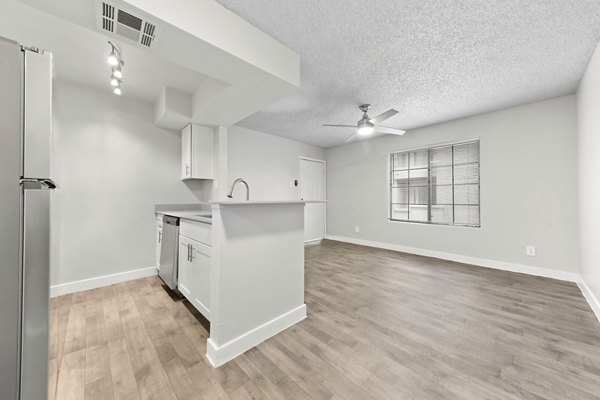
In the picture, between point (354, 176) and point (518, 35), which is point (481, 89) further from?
point (354, 176)

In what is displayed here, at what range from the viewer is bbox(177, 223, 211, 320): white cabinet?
6.05 feet

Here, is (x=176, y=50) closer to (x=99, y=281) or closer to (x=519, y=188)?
(x=99, y=281)

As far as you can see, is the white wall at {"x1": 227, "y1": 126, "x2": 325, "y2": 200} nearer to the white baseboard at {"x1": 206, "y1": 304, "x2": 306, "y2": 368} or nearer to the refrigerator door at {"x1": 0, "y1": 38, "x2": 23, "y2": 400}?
the white baseboard at {"x1": 206, "y1": 304, "x2": 306, "y2": 368}

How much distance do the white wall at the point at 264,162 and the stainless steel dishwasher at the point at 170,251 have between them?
1.53 metres

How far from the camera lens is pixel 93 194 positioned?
2.82 metres

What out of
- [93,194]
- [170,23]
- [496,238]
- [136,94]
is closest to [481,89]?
[496,238]

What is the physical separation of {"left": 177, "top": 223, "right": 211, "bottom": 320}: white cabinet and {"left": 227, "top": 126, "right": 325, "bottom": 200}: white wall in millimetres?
1941

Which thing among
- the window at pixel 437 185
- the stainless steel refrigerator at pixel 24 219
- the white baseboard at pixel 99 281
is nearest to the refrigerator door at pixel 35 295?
the stainless steel refrigerator at pixel 24 219

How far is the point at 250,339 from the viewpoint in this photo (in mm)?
1625

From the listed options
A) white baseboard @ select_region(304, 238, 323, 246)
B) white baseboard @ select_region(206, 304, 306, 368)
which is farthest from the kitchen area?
white baseboard @ select_region(304, 238, 323, 246)

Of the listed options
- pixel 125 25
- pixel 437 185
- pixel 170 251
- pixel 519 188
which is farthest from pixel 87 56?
pixel 519 188

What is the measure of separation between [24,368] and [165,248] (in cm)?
213

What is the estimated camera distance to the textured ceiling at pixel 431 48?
163cm

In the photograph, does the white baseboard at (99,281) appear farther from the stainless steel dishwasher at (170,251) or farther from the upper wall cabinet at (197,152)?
the upper wall cabinet at (197,152)
